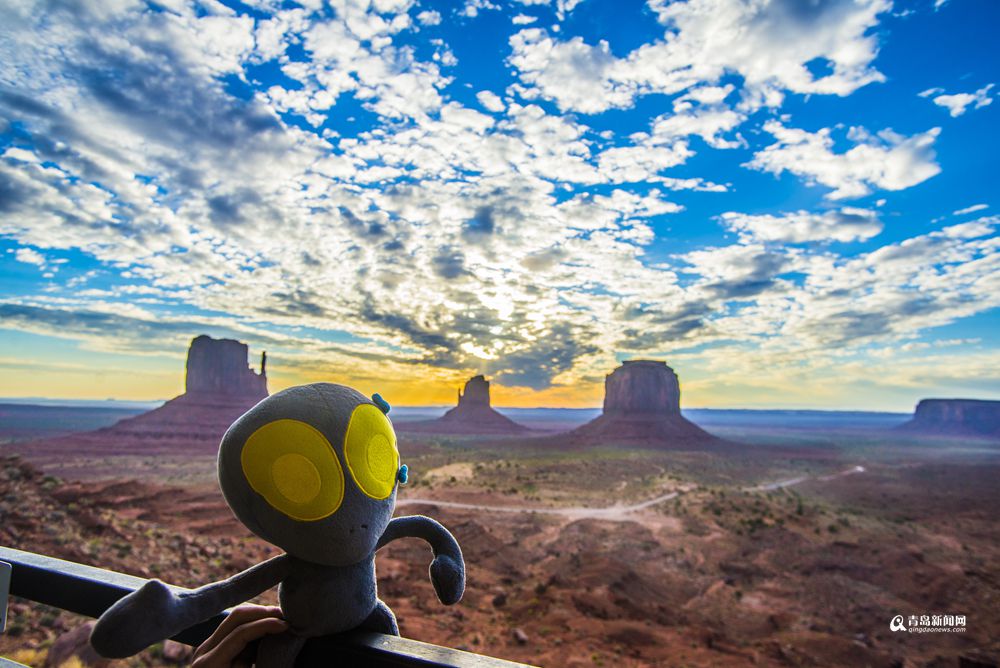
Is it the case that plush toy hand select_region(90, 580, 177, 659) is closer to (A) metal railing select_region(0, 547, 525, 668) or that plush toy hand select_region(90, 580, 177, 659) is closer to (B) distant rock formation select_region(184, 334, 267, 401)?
(A) metal railing select_region(0, 547, 525, 668)

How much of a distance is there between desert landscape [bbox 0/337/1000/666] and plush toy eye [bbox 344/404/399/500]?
7440 millimetres

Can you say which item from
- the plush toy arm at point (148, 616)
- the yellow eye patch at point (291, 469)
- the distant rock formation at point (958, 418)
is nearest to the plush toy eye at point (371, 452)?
the yellow eye patch at point (291, 469)

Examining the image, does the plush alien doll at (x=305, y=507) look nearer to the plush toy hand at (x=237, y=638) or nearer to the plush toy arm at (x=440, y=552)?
the plush toy hand at (x=237, y=638)

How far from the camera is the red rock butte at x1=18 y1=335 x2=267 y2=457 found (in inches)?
1866

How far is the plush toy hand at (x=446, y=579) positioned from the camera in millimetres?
1968

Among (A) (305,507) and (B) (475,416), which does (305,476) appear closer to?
(A) (305,507)

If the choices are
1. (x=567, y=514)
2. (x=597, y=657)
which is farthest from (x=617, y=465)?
(x=597, y=657)

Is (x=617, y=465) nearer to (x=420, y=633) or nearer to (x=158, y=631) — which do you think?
(x=420, y=633)

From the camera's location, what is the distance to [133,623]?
1.33 meters

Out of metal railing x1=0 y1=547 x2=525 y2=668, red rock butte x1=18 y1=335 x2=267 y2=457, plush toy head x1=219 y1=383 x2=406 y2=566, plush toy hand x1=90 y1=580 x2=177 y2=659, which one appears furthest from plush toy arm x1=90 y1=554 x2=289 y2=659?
red rock butte x1=18 y1=335 x2=267 y2=457

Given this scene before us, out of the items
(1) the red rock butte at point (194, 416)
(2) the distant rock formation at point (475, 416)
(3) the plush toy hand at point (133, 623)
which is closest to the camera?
(3) the plush toy hand at point (133, 623)

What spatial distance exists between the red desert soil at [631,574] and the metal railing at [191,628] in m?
7.00

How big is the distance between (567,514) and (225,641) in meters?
23.4

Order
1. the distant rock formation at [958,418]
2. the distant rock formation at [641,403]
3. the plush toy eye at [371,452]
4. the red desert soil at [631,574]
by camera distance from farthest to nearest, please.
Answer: the distant rock formation at [958,418]
the distant rock formation at [641,403]
the red desert soil at [631,574]
the plush toy eye at [371,452]
